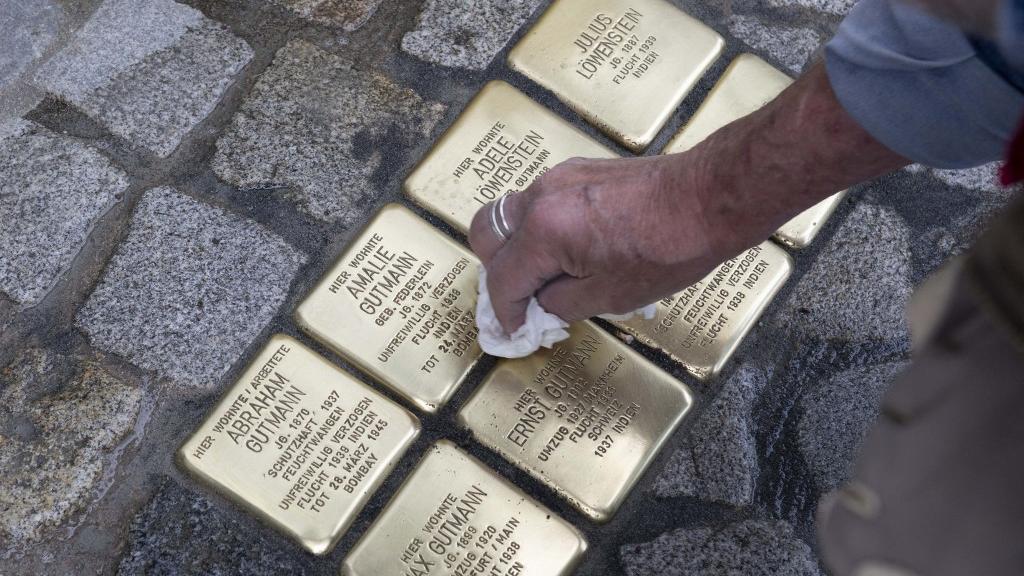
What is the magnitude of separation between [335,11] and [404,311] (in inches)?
21.9

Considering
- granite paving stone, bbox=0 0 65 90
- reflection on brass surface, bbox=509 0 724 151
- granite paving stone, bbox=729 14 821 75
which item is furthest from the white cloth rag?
granite paving stone, bbox=0 0 65 90

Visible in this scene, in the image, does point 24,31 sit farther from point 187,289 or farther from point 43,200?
point 187,289

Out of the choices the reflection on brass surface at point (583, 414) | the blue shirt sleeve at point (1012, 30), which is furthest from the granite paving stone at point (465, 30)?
the blue shirt sleeve at point (1012, 30)

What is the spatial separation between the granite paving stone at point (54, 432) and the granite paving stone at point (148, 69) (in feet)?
1.22

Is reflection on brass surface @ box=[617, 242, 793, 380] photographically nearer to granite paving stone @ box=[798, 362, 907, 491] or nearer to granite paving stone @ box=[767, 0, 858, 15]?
granite paving stone @ box=[798, 362, 907, 491]

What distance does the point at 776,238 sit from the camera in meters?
1.43

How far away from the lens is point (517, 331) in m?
1.26

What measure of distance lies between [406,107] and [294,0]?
10.9 inches

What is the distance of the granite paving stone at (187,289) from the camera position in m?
1.32

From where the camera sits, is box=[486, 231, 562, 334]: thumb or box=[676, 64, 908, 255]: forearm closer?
box=[676, 64, 908, 255]: forearm

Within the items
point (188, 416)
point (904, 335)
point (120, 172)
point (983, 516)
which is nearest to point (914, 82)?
point (983, 516)

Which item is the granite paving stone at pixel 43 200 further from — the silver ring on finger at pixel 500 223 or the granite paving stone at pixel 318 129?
the silver ring on finger at pixel 500 223

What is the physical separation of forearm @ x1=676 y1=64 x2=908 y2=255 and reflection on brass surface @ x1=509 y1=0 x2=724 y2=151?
0.43m

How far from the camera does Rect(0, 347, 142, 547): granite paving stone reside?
1.24 m
